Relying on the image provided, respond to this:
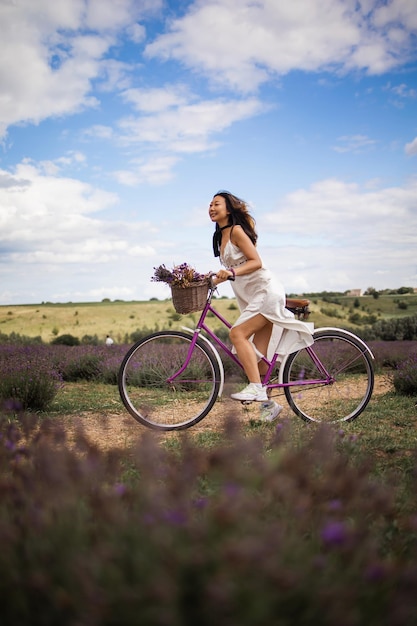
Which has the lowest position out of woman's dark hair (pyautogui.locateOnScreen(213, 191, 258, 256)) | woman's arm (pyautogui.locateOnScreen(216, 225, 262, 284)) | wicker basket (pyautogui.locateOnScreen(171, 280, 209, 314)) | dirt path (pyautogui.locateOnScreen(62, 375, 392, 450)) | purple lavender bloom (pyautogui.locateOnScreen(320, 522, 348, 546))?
dirt path (pyautogui.locateOnScreen(62, 375, 392, 450))

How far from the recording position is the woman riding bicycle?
5.01 m

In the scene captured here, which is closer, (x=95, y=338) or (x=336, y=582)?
(x=336, y=582)

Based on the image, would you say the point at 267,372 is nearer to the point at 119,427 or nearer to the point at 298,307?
the point at 298,307

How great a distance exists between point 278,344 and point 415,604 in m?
3.56

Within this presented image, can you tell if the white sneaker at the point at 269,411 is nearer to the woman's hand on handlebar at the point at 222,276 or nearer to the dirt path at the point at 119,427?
the dirt path at the point at 119,427

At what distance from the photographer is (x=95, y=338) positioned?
850 inches

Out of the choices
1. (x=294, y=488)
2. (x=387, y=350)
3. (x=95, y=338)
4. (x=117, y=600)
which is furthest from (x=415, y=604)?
(x=95, y=338)

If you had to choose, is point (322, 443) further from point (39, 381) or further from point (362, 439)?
point (39, 381)

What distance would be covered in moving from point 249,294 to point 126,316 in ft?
79.4

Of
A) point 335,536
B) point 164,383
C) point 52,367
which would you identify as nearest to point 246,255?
point 164,383

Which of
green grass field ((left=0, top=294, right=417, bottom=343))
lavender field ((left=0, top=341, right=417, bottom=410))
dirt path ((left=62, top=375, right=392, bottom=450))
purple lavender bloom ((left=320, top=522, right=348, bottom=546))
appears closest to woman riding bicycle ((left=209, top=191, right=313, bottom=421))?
dirt path ((left=62, top=375, right=392, bottom=450))

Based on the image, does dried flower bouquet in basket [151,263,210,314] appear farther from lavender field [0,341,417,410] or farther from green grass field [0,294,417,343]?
green grass field [0,294,417,343]

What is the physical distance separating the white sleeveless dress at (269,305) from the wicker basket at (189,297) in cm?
42

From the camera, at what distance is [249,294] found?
5273 mm
